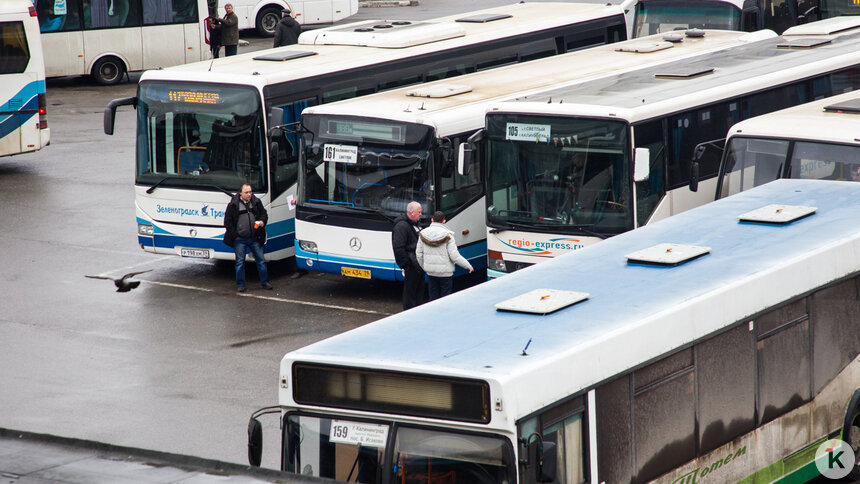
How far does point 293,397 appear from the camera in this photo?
7.77m

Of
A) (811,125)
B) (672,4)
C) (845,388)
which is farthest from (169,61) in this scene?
(845,388)

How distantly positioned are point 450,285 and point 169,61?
20775 mm

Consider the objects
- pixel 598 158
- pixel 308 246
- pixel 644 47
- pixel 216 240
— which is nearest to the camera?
pixel 598 158

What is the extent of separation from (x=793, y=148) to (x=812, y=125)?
1.21ft

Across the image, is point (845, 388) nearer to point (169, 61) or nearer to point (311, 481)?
point (311, 481)

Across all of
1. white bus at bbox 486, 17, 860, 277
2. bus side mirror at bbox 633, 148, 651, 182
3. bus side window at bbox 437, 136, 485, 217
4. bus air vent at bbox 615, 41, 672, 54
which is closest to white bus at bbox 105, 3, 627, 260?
bus side window at bbox 437, 136, 485, 217

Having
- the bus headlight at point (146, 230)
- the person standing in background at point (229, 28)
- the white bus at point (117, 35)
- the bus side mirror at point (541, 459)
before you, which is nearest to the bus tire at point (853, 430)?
the bus side mirror at point (541, 459)

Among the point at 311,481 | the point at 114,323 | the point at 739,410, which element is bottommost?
the point at 114,323

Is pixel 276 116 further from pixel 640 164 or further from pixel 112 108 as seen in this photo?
pixel 640 164

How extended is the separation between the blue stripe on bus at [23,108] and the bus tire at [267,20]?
1615 cm

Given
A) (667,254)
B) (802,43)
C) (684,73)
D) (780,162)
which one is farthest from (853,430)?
(802,43)

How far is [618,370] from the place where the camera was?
7980 millimetres

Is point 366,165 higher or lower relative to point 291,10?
lower

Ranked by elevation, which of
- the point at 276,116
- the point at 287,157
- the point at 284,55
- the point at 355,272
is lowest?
the point at 355,272
